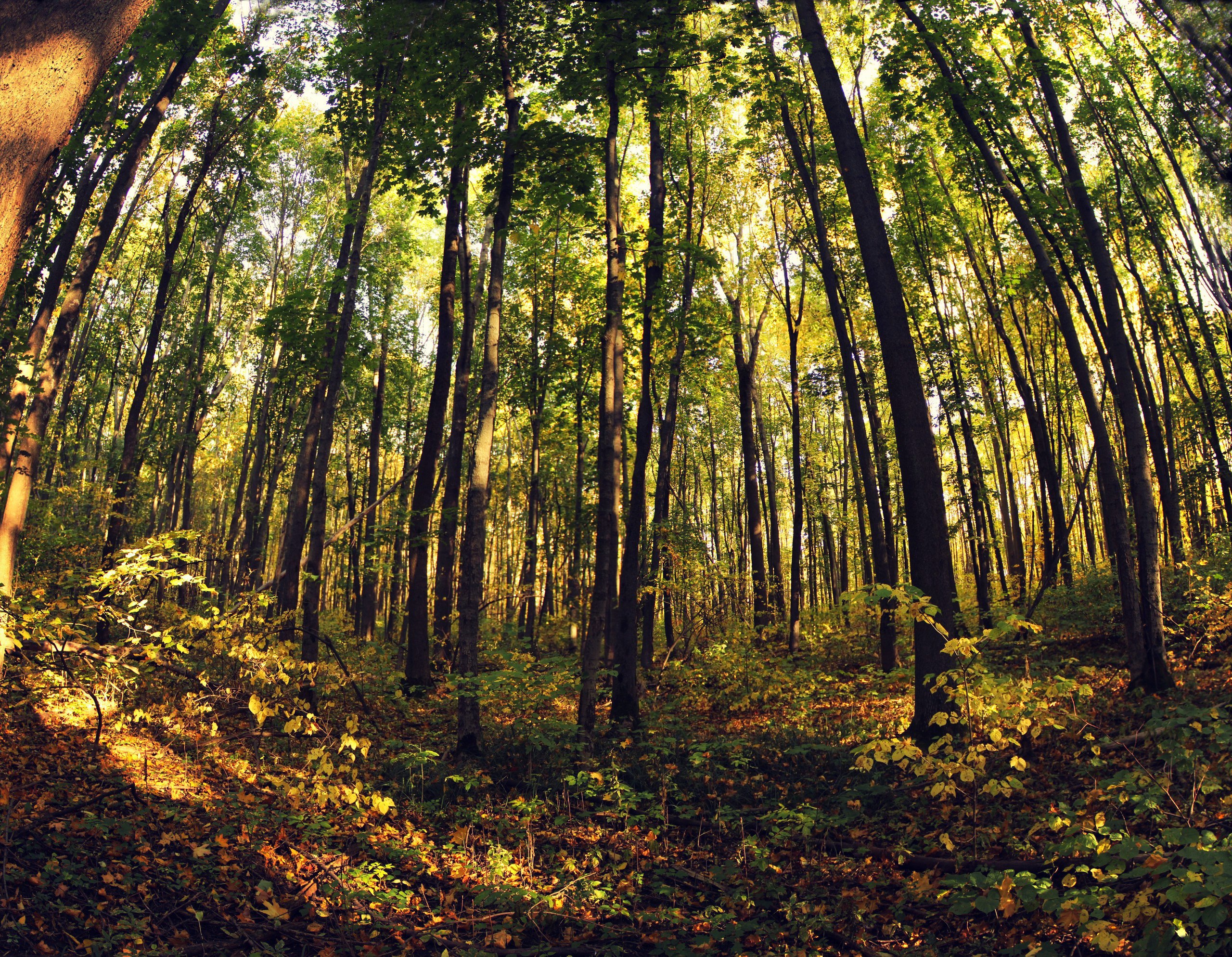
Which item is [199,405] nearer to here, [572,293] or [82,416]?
[82,416]

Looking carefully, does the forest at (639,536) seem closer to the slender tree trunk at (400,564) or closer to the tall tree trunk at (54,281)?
the tall tree trunk at (54,281)

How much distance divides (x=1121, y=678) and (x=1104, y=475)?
275 centimetres

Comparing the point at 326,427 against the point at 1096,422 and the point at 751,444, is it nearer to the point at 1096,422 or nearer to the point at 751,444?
the point at 1096,422

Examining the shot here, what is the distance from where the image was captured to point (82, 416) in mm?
25047

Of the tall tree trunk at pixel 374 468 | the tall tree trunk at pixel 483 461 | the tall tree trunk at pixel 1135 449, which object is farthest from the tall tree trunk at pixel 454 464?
the tall tree trunk at pixel 1135 449

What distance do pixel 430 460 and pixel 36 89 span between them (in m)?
10.8

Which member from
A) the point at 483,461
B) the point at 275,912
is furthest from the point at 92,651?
the point at 483,461

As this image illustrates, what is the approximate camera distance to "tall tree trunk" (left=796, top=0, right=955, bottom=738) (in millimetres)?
6867

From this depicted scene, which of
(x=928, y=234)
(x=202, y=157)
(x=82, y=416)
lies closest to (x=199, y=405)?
(x=82, y=416)

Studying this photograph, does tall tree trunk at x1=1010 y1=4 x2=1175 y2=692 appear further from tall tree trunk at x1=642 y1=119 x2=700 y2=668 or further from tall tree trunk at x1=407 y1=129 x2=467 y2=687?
tall tree trunk at x1=407 y1=129 x2=467 y2=687

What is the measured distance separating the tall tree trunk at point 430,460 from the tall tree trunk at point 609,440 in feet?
12.9

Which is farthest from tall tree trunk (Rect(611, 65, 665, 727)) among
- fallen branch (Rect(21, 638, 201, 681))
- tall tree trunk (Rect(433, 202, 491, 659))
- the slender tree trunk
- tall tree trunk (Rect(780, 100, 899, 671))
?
the slender tree trunk

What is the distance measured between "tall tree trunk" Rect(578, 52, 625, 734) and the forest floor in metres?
0.89

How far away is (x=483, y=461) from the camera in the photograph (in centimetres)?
859
